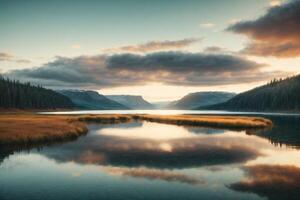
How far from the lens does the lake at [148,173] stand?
2064 cm

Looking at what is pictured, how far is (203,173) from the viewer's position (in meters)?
26.8

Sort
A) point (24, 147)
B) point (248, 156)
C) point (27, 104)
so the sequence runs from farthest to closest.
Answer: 1. point (27, 104)
2. point (24, 147)
3. point (248, 156)

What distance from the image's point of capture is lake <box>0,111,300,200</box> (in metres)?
20.6

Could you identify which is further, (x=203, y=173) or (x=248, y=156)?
(x=248, y=156)

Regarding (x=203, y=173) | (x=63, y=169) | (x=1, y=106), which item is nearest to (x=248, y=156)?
(x=203, y=173)

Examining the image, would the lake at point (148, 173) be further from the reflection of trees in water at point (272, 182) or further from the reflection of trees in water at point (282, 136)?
the reflection of trees in water at point (282, 136)

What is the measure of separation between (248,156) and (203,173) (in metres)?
11.5

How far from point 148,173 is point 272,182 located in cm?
1086

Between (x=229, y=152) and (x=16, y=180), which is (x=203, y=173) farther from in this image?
(x=16, y=180)

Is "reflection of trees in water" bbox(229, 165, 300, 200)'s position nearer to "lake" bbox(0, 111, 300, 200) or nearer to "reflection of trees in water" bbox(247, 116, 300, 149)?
"lake" bbox(0, 111, 300, 200)

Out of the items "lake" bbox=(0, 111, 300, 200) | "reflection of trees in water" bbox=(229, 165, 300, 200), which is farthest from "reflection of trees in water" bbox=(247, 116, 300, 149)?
"reflection of trees in water" bbox=(229, 165, 300, 200)

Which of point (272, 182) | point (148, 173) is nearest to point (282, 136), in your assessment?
point (272, 182)

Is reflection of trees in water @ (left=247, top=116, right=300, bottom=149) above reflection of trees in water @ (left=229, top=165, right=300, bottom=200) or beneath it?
above

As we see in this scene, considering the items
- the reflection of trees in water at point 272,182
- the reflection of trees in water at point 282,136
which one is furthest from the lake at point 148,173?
the reflection of trees in water at point 282,136
